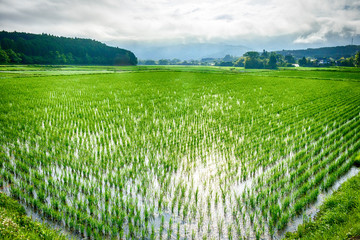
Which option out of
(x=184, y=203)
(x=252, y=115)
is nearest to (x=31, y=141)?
(x=184, y=203)

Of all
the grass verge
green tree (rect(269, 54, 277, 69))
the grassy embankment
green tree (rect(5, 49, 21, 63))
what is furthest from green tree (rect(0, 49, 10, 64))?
green tree (rect(269, 54, 277, 69))

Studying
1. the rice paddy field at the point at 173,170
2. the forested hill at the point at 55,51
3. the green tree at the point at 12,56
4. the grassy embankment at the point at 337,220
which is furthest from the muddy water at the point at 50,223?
the green tree at the point at 12,56

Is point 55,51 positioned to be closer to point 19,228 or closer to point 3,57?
point 3,57

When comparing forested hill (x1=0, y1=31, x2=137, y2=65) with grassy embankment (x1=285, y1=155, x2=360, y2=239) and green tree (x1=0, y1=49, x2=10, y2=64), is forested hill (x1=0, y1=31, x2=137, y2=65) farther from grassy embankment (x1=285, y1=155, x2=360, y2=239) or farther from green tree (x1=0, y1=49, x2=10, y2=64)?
grassy embankment (x1=285, y1=155, x2=360, y2=239)

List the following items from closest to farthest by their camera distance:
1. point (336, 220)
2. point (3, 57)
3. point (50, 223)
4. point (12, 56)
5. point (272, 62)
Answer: point (336, 220), point (50, 223), point (3, 57), point (12, 56), point (272, 62)

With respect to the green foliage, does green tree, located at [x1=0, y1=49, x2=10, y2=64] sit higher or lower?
higher

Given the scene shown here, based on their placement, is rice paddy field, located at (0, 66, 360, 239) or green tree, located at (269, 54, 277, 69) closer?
rice paddy field, located at (0, 66, 360, 239)

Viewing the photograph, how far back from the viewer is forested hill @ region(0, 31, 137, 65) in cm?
6706

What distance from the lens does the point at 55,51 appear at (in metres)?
77.3

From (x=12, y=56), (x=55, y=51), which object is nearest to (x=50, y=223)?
(x=12, y=56)

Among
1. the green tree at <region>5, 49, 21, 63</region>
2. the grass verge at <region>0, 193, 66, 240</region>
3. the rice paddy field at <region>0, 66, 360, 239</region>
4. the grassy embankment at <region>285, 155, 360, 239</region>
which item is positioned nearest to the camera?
the grass verge at <region>0, 193, 66, 240</region>

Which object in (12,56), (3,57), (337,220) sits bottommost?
(337,220)

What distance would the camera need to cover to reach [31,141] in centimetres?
717

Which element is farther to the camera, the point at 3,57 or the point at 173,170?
the point at 3,57
